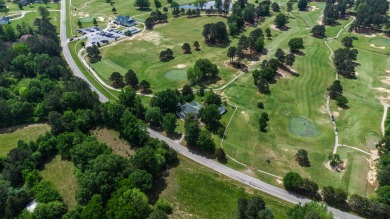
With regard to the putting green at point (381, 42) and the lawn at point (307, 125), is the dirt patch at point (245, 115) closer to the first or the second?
the lawn at point (307, 125)

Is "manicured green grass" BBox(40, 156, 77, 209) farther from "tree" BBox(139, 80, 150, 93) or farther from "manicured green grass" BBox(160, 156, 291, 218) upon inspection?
"tree" BBox(139, 80, 150, 93)

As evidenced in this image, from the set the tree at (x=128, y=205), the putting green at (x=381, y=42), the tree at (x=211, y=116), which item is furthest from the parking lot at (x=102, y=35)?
the putting green at (x=381, y=42)

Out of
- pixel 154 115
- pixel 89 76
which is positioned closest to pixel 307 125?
pixel 154 115

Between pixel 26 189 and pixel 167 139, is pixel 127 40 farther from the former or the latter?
pixel 26 189

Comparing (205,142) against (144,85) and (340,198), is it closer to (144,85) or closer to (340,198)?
(340,198)

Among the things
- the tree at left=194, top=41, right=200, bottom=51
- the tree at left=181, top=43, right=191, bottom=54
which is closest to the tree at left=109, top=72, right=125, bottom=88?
the tree at left=181, top=43, right=191, bottom=54

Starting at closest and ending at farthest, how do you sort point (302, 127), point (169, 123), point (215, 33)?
point (169, 123), point (302, 127), point (215, 33)

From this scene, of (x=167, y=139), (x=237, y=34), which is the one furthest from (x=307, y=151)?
(x=237, y=34)
